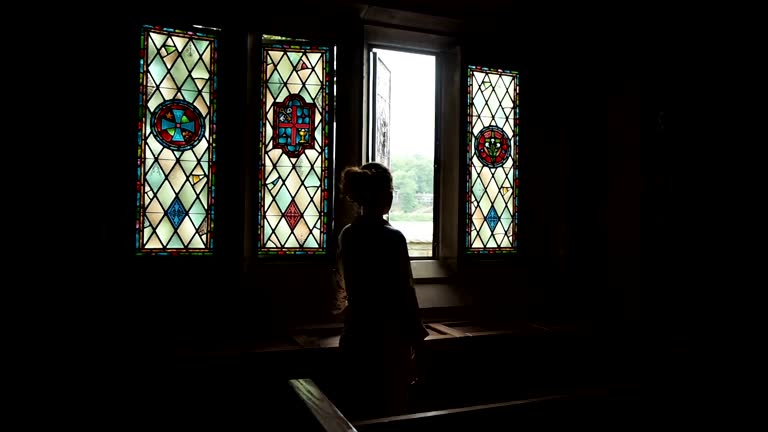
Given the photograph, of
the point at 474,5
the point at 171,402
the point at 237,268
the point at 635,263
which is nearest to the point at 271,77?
the point at 237,268

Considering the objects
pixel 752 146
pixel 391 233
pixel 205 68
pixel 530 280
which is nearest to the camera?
pixel 391 233

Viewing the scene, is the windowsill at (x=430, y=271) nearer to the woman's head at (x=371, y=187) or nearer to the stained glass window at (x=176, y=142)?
the stained glass window at (x=176, y=142)

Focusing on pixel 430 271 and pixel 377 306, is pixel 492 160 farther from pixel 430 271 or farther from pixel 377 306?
pixel 377 306

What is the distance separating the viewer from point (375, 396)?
6.52 feet

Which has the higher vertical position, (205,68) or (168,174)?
(205,68)

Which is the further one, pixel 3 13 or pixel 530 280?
pixel 530 280

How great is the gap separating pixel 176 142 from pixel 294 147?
609 mm

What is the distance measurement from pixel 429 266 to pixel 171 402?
5.39ft

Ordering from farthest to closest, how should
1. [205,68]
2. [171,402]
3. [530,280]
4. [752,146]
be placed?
[530,280], [205,68], [752,146], [171,402]

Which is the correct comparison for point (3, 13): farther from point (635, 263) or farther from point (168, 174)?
point (635, 263)

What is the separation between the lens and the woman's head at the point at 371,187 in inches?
78.4

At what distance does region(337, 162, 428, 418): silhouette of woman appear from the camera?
196 cm

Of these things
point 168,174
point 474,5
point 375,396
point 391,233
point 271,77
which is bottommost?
point 375,396

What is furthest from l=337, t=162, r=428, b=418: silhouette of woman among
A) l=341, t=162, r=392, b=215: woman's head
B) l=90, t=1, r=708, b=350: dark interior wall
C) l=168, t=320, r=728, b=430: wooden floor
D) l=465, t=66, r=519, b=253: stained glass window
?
l=465, t=66, r=519, b=253: stained glass window
